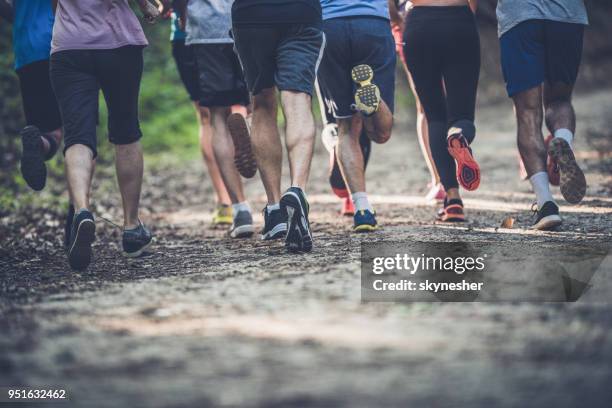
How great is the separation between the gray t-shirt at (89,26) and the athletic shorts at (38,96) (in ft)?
2.80

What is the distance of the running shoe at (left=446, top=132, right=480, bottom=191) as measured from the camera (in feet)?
17.9

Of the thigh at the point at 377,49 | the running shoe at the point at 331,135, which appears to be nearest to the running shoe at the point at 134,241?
the running shoe at the point at 331,135

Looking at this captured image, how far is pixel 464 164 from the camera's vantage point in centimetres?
547

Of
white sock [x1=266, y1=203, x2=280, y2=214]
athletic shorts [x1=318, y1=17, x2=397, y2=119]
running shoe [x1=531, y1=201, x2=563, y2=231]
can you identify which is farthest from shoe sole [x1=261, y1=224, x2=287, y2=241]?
running shoe [x1=531, y1=201, x2=563, y2=231]

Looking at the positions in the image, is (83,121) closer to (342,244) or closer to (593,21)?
(342,244)

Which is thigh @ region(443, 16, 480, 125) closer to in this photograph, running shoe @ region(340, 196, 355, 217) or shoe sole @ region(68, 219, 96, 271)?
running shoe @ region(340, 196, 355, 217)

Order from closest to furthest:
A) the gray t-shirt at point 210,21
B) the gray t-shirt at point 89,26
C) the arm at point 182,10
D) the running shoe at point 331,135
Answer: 1. the gray t-shirt at point 89,26
2. the gray t-shirt at point 210,21
3. the arm at point 182,10
4. the running shoe at point 331,135

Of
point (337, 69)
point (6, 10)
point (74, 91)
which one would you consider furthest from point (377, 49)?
point (6, 10)

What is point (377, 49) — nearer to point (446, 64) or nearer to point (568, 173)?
point (446, 64)

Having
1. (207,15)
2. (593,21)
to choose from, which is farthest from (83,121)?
(593,21)

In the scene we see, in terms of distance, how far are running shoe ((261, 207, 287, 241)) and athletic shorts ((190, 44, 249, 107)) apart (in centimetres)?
104

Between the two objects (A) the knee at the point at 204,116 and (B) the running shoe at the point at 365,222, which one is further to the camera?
(A) the knee at the point at 204,116

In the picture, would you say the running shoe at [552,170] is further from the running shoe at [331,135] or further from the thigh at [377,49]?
the running shoe at [331,135]

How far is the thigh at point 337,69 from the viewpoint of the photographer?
5.41 meters
